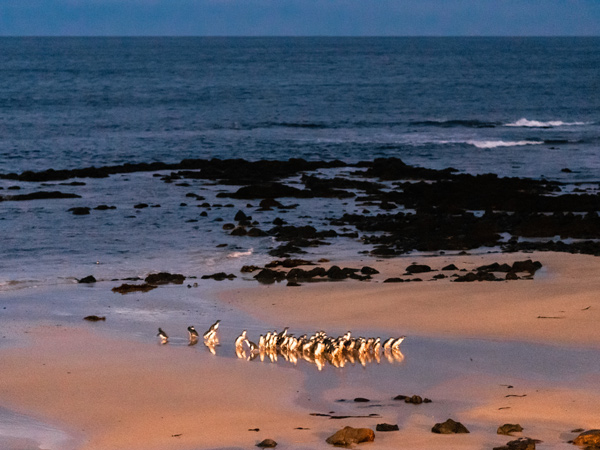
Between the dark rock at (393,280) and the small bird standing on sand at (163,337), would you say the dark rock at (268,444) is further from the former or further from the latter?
the dark rock at (393,280)

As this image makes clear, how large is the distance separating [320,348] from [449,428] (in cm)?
383

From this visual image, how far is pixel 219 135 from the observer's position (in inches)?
2319

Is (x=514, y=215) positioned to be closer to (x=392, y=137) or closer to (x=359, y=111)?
(x=392, y=137)

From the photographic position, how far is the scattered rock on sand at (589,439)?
397 inches

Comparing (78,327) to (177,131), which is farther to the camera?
(177,131)

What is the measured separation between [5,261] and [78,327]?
7.66m

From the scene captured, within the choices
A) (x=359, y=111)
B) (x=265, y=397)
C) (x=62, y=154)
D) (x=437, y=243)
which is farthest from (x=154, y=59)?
(x=265, y=397)

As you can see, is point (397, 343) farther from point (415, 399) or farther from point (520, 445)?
point (520, 445)

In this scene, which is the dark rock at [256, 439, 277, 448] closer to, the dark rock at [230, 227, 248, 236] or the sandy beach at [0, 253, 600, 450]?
the sandy beach at [0, 253, 600, 450]

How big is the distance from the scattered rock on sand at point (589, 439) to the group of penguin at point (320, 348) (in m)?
4.35

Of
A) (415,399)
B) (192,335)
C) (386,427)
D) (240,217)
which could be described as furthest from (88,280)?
(386,427)

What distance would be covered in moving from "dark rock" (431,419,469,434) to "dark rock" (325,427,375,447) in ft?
2.47

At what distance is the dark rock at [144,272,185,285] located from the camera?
20484 mm

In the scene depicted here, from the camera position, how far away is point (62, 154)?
49.0 meters
